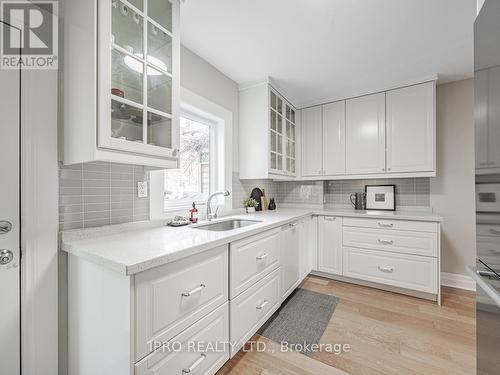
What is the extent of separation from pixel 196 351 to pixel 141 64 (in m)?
1.53

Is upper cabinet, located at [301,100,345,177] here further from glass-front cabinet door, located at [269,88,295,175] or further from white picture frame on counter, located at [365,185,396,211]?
white picture frame on counter, located at [365,185,396,211]

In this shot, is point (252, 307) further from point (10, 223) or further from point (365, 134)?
point (365, 134)

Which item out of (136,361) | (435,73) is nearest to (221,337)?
(136,361)

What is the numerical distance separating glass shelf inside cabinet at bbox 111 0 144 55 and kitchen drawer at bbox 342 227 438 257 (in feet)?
8.38

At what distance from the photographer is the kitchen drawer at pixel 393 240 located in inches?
85.0

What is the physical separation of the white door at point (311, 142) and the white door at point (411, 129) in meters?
0.81

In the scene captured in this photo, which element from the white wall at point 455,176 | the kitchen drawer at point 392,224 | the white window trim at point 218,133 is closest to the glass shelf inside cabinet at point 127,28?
the white window trim at point 218,133

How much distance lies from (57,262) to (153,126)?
853 millimetres

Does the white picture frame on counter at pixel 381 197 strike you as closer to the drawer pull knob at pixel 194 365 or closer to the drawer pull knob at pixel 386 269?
the drawer pull knob at pixel 386 269

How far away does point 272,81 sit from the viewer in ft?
7.99

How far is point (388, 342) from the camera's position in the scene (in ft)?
5.22

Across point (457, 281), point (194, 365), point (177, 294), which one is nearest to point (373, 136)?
point (457, 281)

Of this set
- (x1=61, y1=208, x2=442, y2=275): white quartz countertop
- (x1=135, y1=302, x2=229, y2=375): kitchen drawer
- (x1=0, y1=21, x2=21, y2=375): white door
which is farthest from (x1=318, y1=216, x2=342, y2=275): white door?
(x1=0, y1=21, x2=21, y2=375): white door

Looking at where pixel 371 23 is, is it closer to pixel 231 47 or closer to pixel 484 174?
pixel 231 47
